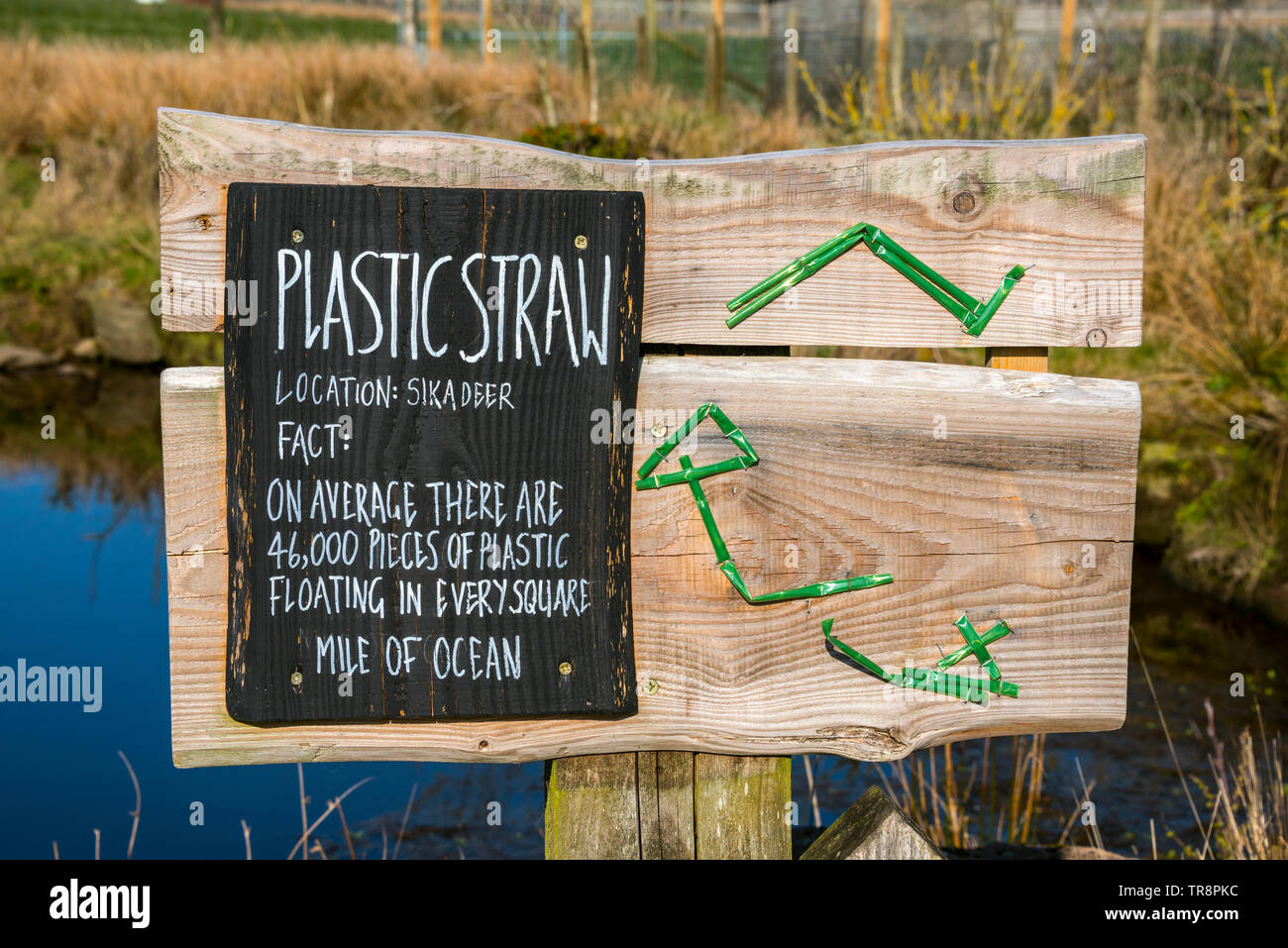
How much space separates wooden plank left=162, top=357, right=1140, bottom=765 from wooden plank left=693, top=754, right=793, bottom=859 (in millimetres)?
77

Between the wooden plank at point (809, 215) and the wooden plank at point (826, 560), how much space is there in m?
0.08

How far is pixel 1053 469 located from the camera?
1767 millimetres

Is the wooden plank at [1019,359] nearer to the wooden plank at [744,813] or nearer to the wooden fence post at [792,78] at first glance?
the wooden plank at [744,813]

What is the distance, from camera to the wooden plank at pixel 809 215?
1.67 m

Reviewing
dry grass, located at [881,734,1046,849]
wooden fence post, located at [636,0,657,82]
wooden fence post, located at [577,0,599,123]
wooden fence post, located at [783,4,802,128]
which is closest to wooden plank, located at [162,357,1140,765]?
dry grass, located at [881,734,1046,849]

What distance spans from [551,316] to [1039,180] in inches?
29.3

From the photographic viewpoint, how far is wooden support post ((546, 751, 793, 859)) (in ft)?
5.98

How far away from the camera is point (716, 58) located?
38.0 ft

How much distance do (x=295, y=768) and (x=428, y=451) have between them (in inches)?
125

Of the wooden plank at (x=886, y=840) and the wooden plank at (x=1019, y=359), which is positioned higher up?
the wooden plank at (x=1019, y=359)

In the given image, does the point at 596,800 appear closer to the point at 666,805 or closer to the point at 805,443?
the point at 666,805

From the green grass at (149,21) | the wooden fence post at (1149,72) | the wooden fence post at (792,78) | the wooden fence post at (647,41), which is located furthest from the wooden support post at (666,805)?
the green grass at (149,21)

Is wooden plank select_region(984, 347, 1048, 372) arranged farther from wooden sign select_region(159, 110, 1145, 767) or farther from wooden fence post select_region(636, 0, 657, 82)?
wooden fence post select_region(636, 0, 657, 82)

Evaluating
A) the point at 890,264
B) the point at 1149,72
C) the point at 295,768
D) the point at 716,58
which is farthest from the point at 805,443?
the point at 716,58
